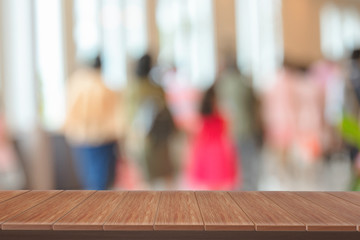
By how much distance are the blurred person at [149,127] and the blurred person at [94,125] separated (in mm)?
198

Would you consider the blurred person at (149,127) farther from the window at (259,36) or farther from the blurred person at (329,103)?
the window at (259,36)

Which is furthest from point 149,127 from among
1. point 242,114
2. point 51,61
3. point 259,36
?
point 259,36

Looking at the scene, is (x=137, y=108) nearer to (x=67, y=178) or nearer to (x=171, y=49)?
(x=67, y=178)

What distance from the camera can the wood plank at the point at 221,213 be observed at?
1131 millimetres

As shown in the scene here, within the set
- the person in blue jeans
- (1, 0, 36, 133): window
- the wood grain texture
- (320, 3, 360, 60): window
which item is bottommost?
the person in blue jeans

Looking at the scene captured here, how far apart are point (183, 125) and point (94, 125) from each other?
1269 millimetres

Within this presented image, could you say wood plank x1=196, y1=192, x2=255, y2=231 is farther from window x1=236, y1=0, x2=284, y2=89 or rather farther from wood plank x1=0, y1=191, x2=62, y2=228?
window x1=236, y1=0, x2=284, y2=89

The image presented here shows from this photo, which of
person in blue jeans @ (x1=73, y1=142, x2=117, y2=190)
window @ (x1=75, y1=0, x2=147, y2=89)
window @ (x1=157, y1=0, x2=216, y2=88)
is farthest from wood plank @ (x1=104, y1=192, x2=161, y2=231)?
window @ (x1=157, y1=0, x2=216, y2=88)

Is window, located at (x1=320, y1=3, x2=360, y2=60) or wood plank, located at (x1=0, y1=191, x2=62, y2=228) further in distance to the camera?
window, located at (x1=320, y1=3, x2=360, y2=60)

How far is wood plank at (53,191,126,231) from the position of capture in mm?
1130

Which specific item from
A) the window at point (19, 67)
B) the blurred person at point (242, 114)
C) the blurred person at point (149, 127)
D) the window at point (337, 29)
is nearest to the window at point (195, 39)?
the window at point (337, 29)

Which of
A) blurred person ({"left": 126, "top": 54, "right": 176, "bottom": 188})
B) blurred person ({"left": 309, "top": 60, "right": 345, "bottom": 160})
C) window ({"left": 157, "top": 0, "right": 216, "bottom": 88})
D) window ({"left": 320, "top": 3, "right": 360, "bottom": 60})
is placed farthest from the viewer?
window ({"left": 320, "top": 3, "right": 360, "bottom": 60})

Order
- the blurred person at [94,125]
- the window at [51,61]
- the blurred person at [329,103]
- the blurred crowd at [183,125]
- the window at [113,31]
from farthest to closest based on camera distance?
the window at [113,31] → the window at [51,61] → the blurred person at [329,103] → the blurred person at [94,125] → the blurred crowd at [183,125]

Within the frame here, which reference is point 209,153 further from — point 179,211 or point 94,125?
point 179,211
